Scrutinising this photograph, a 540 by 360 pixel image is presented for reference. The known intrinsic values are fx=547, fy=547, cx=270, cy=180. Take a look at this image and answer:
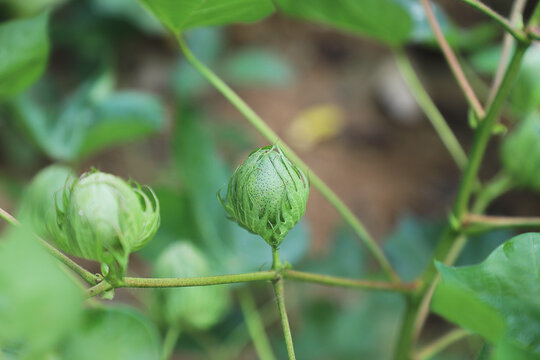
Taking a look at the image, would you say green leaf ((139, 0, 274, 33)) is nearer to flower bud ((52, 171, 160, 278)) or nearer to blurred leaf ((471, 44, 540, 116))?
flower bud ((52, 171, 160, 278))

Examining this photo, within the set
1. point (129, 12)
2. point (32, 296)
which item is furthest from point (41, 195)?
point (129, 12)

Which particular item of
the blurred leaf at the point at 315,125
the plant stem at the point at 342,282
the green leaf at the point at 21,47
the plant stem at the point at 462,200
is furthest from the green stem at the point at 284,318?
the blurred leaf at the point at 315,125

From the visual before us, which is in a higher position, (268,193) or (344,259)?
(268,193)

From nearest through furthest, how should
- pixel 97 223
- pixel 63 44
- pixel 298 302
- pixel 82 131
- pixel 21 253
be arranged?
1. pixel 21 253
2. pixel 97 223
3. pixel 82 131
4. pixel 298 302
5. pixel 63 44

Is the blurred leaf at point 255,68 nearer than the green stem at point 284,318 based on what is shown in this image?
No

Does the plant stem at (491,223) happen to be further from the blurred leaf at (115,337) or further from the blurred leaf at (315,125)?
the blurred leaf at (315,125)

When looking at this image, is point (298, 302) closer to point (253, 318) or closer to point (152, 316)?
point (253, 318)

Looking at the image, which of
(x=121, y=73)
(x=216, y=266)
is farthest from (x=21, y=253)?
(x=121, y=73)

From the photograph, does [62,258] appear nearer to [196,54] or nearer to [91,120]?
[91,120]
